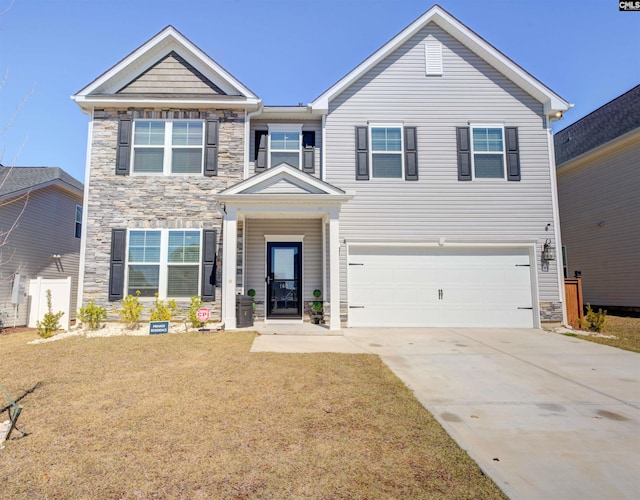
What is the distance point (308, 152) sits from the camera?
404 inches

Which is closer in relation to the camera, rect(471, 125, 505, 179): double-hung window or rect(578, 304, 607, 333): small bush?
rect(578, 304, 607, 333): small bush

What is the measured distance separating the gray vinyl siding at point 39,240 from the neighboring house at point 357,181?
3.03 m

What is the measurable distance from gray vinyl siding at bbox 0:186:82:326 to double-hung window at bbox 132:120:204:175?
3.37 meters

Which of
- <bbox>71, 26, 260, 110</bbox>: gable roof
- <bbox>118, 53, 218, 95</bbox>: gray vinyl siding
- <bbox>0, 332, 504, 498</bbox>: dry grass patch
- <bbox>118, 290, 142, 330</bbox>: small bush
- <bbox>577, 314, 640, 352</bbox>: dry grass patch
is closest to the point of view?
<bbox>0, 332, 504, 498</bbox>: dry grass patch

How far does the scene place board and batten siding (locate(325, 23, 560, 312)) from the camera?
998 cm

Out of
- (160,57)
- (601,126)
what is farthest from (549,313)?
(160,57)

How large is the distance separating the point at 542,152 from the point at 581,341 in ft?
17.2

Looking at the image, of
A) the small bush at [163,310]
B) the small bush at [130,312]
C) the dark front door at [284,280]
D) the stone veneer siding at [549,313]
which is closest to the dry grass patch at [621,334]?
the stone veneer siding at [549,313]

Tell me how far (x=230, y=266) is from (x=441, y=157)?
6.39m

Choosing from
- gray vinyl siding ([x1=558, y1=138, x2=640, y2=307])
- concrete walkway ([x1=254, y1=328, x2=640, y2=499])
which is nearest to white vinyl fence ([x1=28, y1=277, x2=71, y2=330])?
concrete walkway ([x1=254, y1=328, x2=640, y2=499])

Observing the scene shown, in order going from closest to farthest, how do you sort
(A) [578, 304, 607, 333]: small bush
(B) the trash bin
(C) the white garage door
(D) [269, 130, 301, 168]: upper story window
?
(B) the trash bin
(A) [578, 304, 607, 333]: small bush
(C) the white garage door
(D) [269, 130, 301, 168]: upper story window

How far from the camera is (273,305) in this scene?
10.0 meters

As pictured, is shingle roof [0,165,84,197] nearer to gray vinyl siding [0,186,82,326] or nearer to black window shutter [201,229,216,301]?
gray vinyl siding [0,186,82,326]

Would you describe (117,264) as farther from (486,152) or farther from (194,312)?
(486,152)
